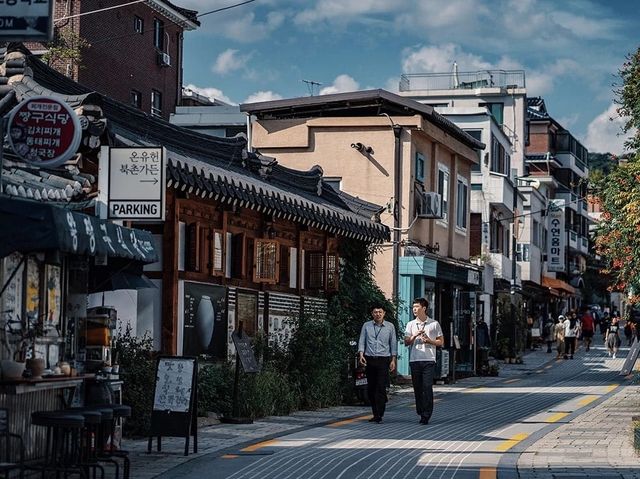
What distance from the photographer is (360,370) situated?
2430cm

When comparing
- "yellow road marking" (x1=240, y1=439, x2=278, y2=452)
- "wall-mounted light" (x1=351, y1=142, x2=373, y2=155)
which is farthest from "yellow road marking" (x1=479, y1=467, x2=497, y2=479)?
"wall-mounted light" (x1=351, y1=142, x2=373, y2=155)

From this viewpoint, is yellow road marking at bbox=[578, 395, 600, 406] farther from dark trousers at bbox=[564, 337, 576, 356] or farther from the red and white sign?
dark trousers at bbox=[564, 337, 576, 356]

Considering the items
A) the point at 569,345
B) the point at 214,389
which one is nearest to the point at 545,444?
the point at 214,389

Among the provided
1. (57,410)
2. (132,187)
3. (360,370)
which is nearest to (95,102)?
(132,187)

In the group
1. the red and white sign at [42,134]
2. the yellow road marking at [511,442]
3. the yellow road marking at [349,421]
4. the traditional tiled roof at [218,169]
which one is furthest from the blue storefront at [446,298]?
the red and white sign at [42,134]

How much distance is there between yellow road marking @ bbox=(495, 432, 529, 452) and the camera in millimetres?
16578

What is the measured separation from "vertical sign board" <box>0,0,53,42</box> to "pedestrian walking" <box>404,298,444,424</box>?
11520mm

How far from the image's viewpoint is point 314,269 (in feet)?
85.2

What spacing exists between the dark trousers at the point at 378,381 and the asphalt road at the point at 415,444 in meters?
0.30

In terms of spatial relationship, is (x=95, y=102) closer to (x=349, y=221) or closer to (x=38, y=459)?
(x=38, y=459)

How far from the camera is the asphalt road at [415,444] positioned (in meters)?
14.0

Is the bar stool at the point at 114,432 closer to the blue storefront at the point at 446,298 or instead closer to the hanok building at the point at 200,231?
the hanok building at the point at 200,231

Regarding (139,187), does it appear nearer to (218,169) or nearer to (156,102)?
(218,169)

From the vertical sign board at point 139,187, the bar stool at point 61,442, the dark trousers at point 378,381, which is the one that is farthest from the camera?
the dark trousers at point 378,381
